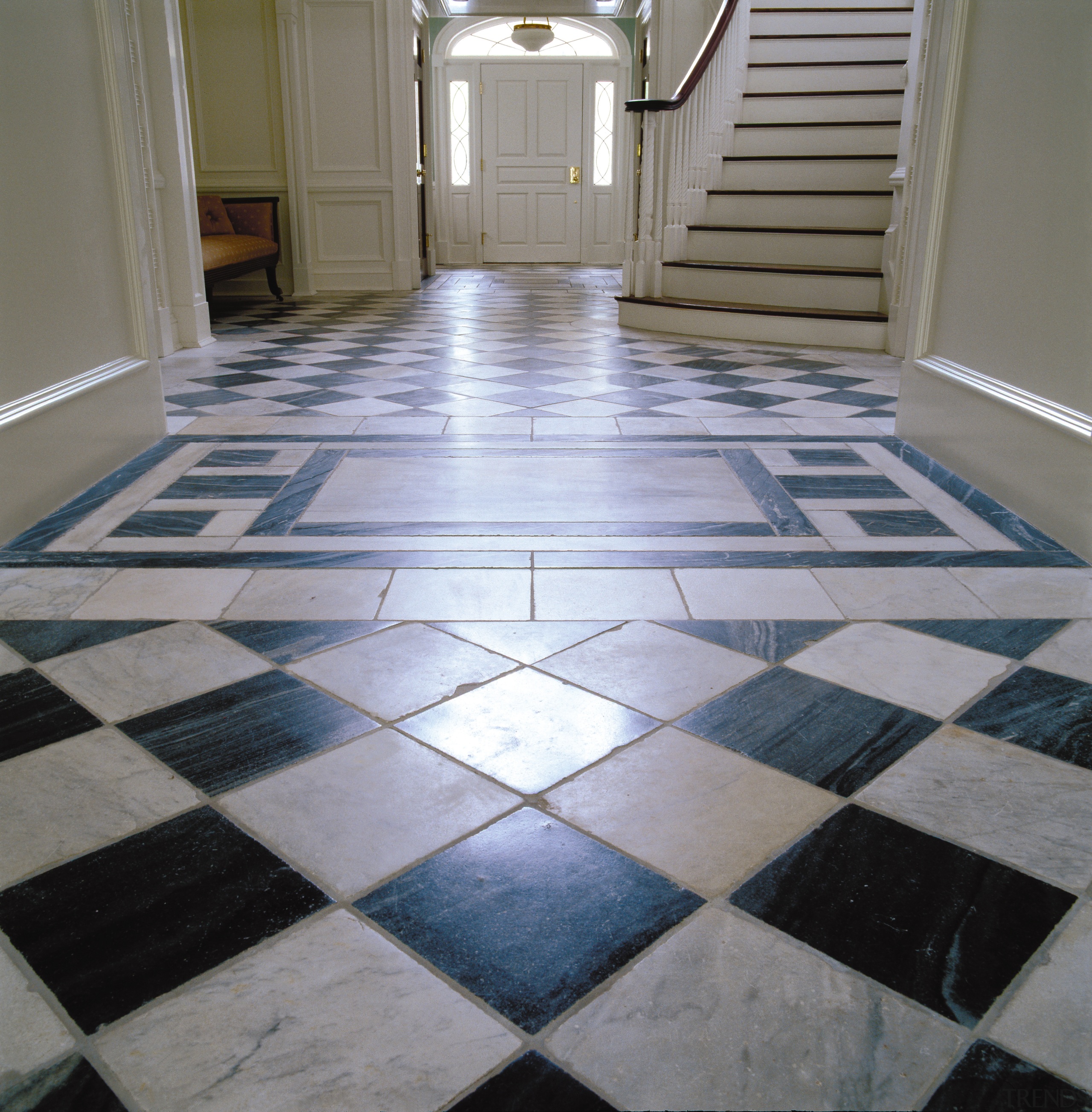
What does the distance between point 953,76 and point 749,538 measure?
155cm

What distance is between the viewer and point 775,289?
529cm

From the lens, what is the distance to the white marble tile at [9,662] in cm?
154

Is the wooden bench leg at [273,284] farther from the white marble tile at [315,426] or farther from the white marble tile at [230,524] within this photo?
the white marble tile at [230,524]

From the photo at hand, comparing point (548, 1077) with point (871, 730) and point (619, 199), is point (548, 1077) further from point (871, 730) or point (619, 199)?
point (619, 199)

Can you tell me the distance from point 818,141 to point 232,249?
3.78 meters

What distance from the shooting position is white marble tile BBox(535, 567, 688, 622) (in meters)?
1.76

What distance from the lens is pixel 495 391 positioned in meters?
3.84

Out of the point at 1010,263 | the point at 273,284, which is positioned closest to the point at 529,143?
the point at 273,284

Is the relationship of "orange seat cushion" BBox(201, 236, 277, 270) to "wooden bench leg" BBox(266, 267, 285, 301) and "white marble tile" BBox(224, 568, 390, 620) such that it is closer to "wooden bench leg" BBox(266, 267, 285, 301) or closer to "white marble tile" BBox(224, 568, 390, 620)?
"wooden bench leg" BBox(266, 267, 285, 301)

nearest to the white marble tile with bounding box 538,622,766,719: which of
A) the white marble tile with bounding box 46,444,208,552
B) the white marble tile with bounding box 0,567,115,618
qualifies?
the white marble tile with bounding box 0,567,115,618

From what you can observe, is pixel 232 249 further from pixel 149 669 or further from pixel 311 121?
pixel 149 669

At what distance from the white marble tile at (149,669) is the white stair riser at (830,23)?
20.5 ft

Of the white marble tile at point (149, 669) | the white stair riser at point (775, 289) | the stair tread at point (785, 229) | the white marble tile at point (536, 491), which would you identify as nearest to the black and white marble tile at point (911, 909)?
the white marble tile at point (149, 669)

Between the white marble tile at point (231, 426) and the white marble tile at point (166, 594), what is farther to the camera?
the white marble tile at point (231, 426)
